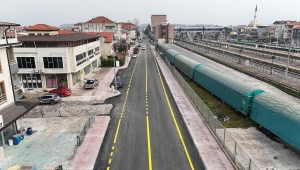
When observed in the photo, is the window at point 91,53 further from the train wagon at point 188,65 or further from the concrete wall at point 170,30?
the concrete wall at point 170,30

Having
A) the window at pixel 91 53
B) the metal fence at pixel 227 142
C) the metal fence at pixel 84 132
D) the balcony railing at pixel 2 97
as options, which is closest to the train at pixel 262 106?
the metal fence at pixel 227 142

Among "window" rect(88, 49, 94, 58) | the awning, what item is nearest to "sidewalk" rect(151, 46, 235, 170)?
the awning

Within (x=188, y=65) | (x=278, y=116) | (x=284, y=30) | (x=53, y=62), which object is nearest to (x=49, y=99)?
(x=53, y=62)

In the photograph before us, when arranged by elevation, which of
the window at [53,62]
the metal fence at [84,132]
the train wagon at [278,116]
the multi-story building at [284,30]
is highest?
the multi-story building at [284,30]

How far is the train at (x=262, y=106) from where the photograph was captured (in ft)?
61.5

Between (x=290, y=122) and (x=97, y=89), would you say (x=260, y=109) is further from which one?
(x=97, y=89)

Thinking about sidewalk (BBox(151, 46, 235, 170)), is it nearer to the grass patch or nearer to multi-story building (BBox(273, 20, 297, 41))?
the grass patch

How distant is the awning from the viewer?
20.2 metres

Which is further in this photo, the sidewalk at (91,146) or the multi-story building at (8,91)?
the multi-story building at (8,91)

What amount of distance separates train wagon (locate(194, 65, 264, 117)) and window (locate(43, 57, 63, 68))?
2429cm

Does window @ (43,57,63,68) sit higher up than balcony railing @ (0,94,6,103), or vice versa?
window @ (43,57,63,68)

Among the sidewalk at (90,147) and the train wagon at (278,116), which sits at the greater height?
the train wagon at (278,116)

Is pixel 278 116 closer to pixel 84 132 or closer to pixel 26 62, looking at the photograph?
pixel 84 132

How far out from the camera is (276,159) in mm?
18188
